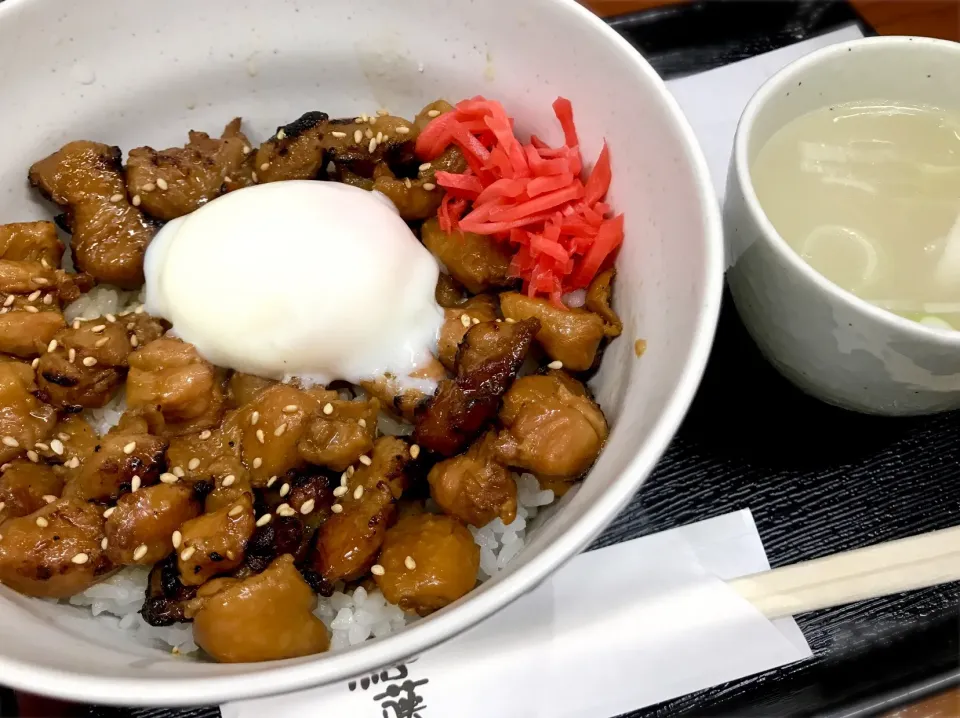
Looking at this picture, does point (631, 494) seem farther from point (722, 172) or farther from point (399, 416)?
point (722, 172)

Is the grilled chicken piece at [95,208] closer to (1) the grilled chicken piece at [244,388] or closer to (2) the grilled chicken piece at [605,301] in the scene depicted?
(1) the grilled chicken piece at [244,388]

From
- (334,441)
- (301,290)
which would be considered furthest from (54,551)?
(301,290)

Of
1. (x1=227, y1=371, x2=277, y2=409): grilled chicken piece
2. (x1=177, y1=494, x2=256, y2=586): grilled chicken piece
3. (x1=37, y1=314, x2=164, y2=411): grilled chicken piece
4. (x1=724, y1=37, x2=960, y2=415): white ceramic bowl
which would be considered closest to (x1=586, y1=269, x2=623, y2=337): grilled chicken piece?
(x1=724, y1=37, x2=960, y2=415): white ceramic bowl

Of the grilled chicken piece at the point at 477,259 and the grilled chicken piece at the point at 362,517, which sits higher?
the grilled chicken piece at the point at 477,259

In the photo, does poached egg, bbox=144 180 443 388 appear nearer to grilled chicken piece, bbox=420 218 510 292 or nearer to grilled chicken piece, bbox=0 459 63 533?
grilled chicken piece, bbox=420 218 510 292

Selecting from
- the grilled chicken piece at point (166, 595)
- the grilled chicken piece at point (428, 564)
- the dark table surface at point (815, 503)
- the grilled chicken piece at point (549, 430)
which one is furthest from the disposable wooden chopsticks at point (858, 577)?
the grilled chicken piece at point (166, 595)

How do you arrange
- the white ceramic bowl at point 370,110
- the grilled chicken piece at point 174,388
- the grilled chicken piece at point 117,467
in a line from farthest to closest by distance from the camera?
the grilled chicken piece at point 174,388 → the grilled chicken piece at point 117,467 → the white ceramic bowl at point 370,110

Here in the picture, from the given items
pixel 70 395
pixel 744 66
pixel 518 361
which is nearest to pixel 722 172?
pixel 744 66

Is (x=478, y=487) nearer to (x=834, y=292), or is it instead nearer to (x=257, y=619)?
(x=257, y=619)
